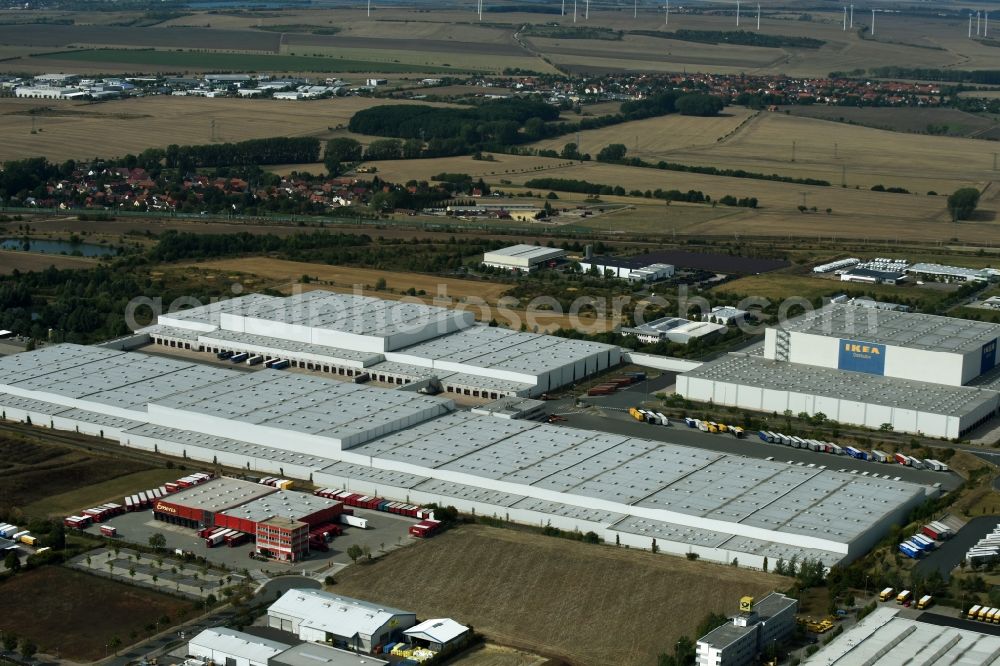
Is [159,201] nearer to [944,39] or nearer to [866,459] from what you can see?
[866,459]

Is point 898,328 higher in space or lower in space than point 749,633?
higher

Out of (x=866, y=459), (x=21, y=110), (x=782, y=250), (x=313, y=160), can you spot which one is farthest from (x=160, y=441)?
(x=21, y=110)

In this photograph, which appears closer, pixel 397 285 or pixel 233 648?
pixel 233 648

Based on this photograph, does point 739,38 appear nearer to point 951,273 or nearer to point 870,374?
point 951,273

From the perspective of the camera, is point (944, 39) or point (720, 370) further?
point (944, 39)

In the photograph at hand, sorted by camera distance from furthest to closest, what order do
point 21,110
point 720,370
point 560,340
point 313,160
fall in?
point 21,110 → point 313,160 → point 560,340 → point 720,370

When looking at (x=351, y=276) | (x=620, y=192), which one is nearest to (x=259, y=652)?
(x=351, y=276)

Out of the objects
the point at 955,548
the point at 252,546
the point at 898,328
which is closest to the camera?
the point at 955,548

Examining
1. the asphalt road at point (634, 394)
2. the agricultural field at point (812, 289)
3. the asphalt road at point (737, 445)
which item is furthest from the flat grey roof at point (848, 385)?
the agricultural field at point (812, 289)
